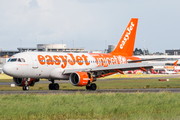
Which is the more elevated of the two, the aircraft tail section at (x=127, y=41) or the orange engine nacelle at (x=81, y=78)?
the aircraft tail section at (x=127, y=41)

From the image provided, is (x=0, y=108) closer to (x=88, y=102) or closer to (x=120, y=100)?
(x=88, y=102)

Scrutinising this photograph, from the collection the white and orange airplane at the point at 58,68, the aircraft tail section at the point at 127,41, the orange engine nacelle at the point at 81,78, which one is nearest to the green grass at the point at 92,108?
the orange engine nacelle at the point at 81,78

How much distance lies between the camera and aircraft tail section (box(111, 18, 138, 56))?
50625mm

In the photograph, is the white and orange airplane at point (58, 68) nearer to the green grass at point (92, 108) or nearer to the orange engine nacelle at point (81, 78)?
the orange engine nacelle at point (81, 78)

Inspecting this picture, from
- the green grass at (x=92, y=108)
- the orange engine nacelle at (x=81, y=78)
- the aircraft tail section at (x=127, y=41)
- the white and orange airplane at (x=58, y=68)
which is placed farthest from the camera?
the aircraft tail section at (x=127, y=41)

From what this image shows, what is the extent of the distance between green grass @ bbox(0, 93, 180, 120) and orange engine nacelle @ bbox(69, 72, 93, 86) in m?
12.9

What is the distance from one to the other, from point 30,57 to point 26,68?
1.54 meters

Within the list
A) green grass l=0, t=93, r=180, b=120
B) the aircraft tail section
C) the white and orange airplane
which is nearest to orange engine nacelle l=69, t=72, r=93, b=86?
the white and orange airplane

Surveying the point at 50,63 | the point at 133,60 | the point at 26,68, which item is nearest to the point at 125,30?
the point at 133,60

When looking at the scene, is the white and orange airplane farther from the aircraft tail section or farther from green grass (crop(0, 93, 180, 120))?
green grass (crop(0, 93, 180, 120))

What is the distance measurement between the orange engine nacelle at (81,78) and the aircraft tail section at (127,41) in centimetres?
1305

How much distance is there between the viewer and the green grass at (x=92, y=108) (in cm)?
1812

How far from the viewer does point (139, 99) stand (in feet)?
78.6

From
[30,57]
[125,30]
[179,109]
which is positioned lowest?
[179,109]
